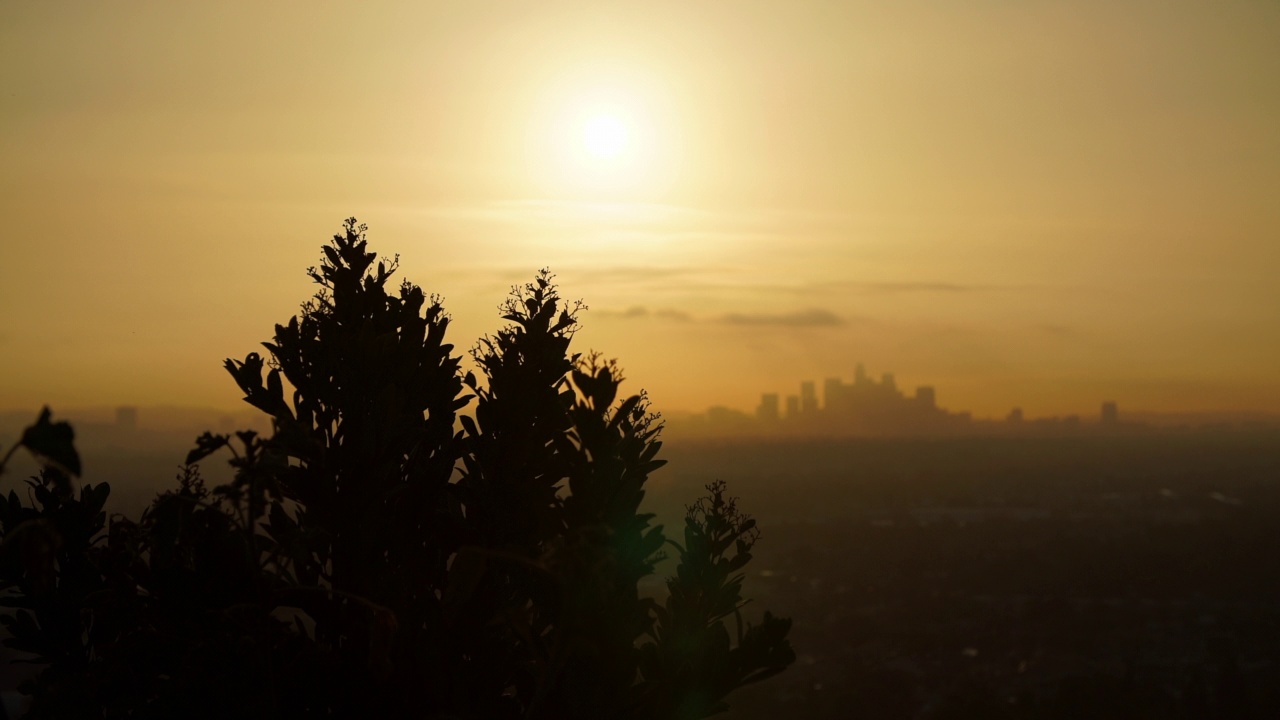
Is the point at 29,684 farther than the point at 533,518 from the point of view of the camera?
No

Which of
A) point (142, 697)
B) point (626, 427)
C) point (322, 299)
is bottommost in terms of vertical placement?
point (142, 697)

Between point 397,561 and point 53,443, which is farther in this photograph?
point 397,561

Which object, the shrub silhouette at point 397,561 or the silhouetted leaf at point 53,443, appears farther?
the shrub silhouette at point 397,561

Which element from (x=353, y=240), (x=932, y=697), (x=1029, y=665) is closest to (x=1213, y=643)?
(x=1029, y=665)

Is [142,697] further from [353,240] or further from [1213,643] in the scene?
[1213,643]

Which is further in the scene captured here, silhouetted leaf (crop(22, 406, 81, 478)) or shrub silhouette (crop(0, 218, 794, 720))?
shrub silhouette (crop(0, 218, 794, 720))

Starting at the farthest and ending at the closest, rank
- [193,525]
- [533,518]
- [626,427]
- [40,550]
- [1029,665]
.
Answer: [1029,665] < [533,518] < [626,427] < [193,525] < [40,550]

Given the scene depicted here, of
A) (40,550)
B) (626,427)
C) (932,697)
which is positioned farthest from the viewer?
(932,697)

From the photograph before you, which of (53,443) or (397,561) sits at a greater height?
(53,443)
